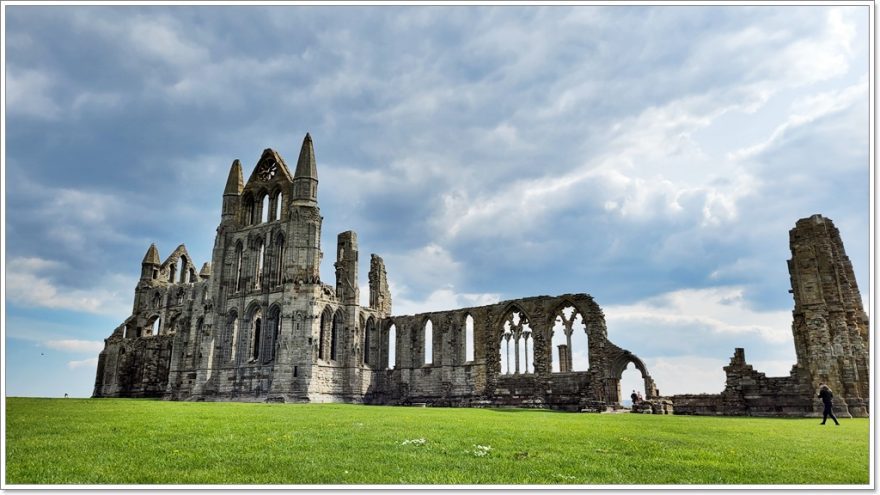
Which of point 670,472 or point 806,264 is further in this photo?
point 806,264

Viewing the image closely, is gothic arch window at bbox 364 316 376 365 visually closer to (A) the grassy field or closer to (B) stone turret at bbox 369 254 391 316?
(B) stone turret at bbox 369 254 391 316

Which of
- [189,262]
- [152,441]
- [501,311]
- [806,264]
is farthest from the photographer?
[189,262]

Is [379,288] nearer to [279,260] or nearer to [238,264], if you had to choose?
[279,260]

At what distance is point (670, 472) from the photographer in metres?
8.44

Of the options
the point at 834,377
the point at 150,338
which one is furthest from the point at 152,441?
the point at 150,338

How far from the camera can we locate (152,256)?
5841 centimetres

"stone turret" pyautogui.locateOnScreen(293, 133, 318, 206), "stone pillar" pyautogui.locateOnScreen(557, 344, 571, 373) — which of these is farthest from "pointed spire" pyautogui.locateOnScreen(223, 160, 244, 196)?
"stone pillar" pyautogui.locateOnScreen(557, 344, 571, 373)

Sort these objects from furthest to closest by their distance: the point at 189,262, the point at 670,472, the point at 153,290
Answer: the point at 189,262, the point at 153,290, the point at 670,472

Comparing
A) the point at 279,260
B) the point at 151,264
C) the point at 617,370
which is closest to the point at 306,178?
the point at 279,260

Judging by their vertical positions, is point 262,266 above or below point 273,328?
above

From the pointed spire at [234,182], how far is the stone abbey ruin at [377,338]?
109 mm

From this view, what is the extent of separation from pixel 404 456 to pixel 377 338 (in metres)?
33.4

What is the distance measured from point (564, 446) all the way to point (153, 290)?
181 ft

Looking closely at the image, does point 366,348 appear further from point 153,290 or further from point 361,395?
point 153,290
